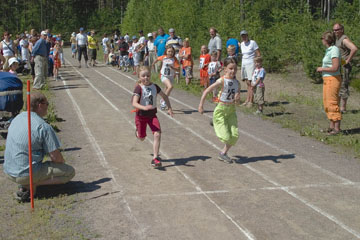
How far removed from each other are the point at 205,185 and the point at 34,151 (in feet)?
8.29

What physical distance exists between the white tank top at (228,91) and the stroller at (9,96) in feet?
13.3

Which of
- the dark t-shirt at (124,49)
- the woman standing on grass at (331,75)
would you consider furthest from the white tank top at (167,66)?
the dark t-shirt at (124,49)

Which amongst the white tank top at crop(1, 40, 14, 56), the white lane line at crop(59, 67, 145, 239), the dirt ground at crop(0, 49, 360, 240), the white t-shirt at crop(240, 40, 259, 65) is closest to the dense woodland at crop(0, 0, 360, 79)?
the white t-shirt at crop(240, 40, 259, 65)

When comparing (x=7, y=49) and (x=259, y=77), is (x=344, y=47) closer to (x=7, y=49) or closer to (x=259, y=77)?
(x=259, y=77)

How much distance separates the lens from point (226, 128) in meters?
8.85

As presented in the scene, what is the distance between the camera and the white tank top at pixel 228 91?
8958 millimetres

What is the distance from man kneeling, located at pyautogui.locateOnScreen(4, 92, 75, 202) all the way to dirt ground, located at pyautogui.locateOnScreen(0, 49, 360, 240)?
53 cm

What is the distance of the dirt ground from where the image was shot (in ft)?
19.5

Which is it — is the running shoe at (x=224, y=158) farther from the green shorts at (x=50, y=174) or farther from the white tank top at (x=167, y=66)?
the white tank top at (x=167, y=66)

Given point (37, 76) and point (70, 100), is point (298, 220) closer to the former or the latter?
point (70, 100)

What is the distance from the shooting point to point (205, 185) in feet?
24.8

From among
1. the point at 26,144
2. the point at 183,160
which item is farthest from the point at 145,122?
the point at 26,144

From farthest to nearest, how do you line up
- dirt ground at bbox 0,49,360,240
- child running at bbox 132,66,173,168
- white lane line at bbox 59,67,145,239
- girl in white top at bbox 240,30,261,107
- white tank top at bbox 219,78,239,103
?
girl in white top at bbox 240,30,261,107
white tank top at bbox 219,78,239,103
child running at bbox 132,66,173,168
white lane line at bbox 59,67,145,239
dirt ground at bbox 0,49,360,240

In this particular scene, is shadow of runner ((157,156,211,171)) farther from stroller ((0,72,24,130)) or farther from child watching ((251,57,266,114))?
child watching ((251,57,266,114))
